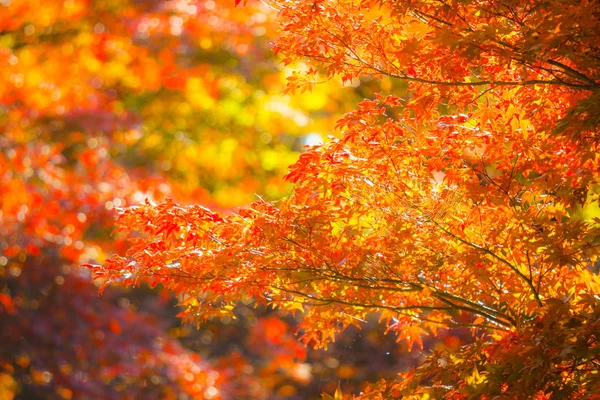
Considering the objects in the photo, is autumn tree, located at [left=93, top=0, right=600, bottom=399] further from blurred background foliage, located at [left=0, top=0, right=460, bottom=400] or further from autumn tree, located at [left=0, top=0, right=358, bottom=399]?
autumn tree, located at [left=0, top=0, right=358, bottom=399]

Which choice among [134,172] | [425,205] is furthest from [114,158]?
[425,205]

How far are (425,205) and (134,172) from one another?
22.2 feet

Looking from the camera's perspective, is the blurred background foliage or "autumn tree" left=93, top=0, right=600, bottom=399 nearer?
"autumn tree" left=93, top=0, right=600, bottom=399

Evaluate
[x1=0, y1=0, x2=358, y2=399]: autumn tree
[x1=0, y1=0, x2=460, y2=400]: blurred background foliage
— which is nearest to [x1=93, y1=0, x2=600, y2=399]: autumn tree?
[x1=0, y1=0, x2=460, y2=400]: blurred background foliage

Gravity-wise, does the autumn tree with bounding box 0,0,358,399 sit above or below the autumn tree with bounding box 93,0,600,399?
below

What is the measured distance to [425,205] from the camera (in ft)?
10.9

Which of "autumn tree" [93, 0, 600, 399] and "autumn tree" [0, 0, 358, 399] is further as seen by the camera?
"autumn tree" [0, 0, 358, 399]

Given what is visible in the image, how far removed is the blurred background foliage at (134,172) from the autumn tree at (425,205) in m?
3.26

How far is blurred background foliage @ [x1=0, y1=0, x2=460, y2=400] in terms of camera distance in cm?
763

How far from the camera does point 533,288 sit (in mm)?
3291

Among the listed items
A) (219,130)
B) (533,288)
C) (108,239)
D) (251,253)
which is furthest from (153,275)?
(219,130)

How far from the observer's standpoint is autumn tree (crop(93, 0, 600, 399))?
3.06m

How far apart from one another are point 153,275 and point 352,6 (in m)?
1.45

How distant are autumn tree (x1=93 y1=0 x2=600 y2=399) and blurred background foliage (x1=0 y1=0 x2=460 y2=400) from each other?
10.7ft
